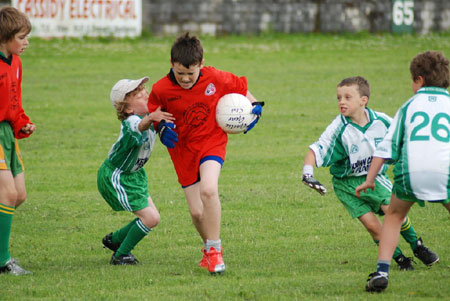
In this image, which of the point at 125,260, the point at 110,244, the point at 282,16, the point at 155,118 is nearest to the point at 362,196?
the point at 155,118

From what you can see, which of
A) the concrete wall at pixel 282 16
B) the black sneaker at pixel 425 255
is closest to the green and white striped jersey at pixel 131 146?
the black sneaker at pixel 425 255

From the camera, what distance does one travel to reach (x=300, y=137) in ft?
43.8

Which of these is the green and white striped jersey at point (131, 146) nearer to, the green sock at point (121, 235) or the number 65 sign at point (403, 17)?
the green sock at point (121, 235)

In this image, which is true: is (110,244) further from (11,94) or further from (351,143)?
(351,143)

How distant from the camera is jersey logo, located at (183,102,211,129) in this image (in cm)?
621

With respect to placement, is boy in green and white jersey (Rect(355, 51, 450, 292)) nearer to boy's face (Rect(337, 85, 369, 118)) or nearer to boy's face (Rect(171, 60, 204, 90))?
boy's face (Rect(337, 85, 369, 118))

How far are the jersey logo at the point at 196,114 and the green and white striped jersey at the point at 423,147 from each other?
1.69 metres

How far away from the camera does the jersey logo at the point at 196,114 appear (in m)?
6.21

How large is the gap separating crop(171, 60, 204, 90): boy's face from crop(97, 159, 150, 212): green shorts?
3.40 feet

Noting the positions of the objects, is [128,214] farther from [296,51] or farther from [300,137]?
[296,51]

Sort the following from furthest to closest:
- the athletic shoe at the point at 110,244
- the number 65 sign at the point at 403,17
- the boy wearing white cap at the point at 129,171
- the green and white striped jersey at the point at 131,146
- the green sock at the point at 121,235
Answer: the number 65 sign at the point at 403,17 < the athletic shoe at the point at 110,244 < the green sock at the point at 121,235 < the boy wearing white cap at the point at 129,171 < the green and white striped jersey at the point at 131,146

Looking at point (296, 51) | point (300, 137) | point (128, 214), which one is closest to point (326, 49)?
point (296, 51)

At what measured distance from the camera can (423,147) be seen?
510 cm

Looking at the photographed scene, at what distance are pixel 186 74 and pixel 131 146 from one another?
2.84 feet
